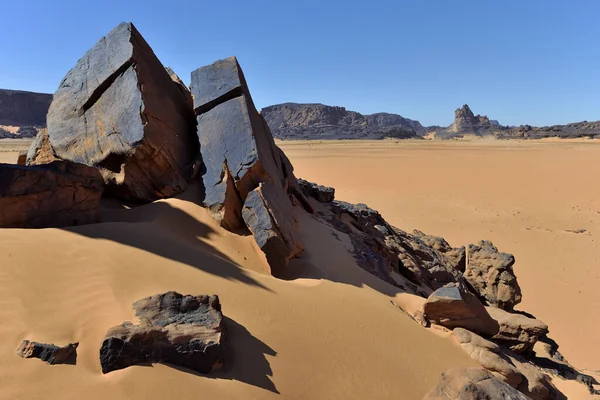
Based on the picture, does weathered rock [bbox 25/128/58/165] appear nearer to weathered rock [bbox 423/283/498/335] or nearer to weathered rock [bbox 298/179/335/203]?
weathered rock [bbox 298/179/335/203]

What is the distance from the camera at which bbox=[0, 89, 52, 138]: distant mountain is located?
6638cm

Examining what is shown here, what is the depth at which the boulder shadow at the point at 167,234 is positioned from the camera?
13.1 ft

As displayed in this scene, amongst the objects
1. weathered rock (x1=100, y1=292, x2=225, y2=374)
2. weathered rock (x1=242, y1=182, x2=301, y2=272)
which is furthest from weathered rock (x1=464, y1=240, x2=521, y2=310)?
weathered rock (x1=100, y1=292, x2=225, y2=374)

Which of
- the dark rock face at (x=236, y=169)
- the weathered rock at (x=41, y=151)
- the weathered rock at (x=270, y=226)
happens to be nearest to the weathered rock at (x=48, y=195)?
the dark rock face at (x=236, y=169)

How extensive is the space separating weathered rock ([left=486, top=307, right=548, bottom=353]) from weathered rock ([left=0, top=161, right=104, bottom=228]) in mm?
5277

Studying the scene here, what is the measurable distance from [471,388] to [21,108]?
83533 mm

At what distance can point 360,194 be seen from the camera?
20.8 m

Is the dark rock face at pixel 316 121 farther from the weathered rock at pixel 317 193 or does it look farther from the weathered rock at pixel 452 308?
the weathered rock at pixel 452 308

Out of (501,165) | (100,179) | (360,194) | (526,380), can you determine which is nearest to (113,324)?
(100,179)

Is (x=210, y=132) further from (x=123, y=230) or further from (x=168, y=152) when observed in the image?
(x=123, y=230)

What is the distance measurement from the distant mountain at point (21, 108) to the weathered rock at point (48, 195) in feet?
240

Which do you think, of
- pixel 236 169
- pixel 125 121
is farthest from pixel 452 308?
pixel 125 121

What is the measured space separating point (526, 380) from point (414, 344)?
1.17 m

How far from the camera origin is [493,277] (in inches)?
305
